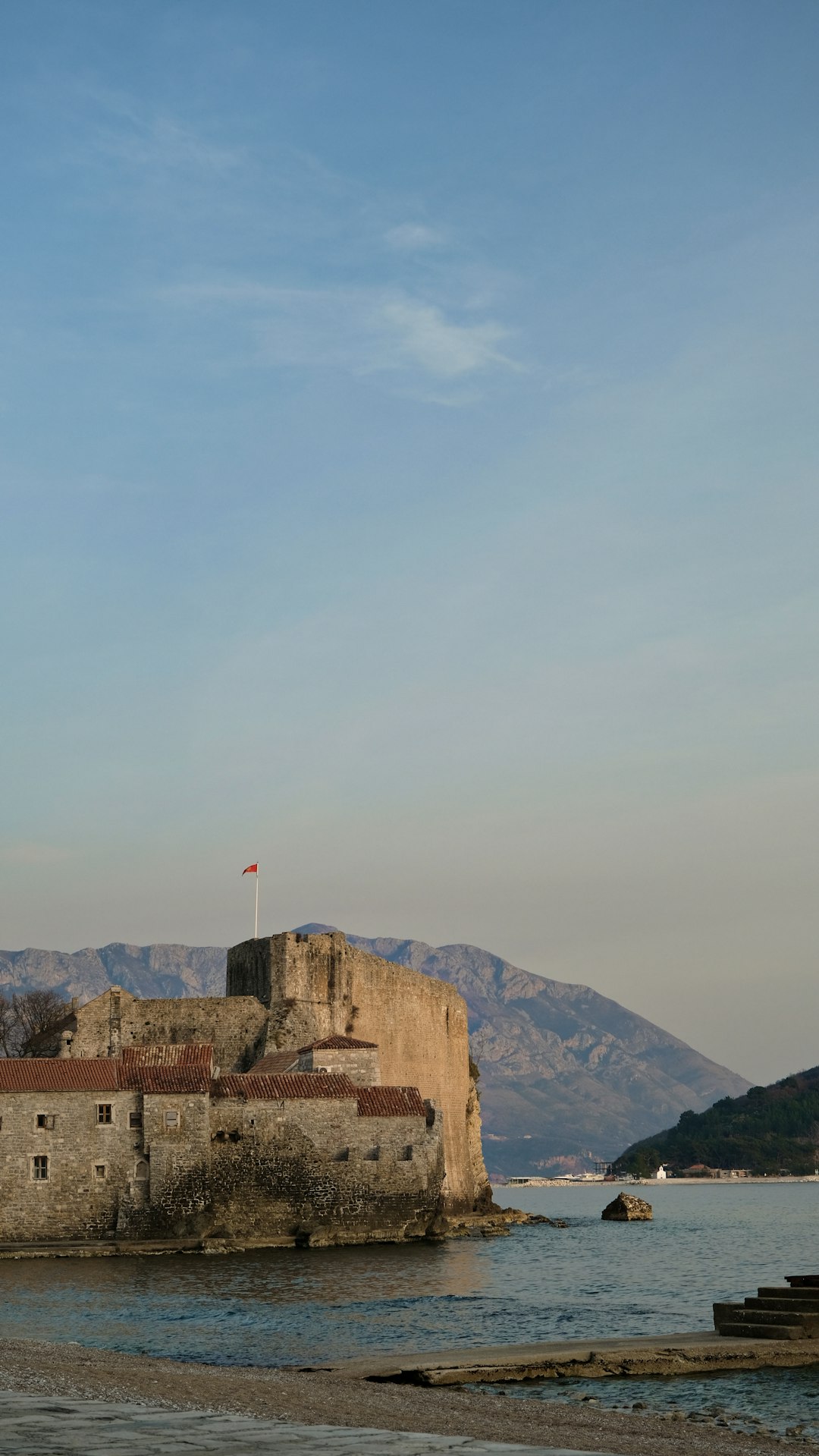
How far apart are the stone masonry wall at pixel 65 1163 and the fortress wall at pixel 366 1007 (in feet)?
39.6

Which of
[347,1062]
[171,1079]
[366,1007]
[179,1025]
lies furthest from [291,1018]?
[171,1079]

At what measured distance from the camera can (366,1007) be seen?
5828 cm

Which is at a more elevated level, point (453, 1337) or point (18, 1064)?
point (18, 1064)

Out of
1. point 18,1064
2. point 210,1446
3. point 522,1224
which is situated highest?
point 18,1064

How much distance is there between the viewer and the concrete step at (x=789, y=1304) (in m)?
24.9

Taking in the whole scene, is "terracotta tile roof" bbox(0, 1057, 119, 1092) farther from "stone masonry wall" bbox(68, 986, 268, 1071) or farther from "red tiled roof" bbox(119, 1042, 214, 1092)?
"stone masonry wall" bbox(68, 986, 268, 1071)

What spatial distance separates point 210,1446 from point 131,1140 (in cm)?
3582

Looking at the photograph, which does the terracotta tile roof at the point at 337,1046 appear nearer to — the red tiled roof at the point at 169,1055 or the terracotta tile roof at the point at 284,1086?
the red tiled roof at the point at 169,1055


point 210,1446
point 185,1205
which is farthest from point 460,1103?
point 210,1446

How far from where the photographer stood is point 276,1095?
46062mm

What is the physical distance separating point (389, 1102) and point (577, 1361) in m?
25.2

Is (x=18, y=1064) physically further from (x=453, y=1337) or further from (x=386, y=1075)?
(x=453, y=1337)

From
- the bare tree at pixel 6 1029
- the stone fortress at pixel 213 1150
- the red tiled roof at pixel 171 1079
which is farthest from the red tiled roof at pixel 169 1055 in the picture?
the bare tree at pixel 6 1029

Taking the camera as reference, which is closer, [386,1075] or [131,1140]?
[131,1140]
